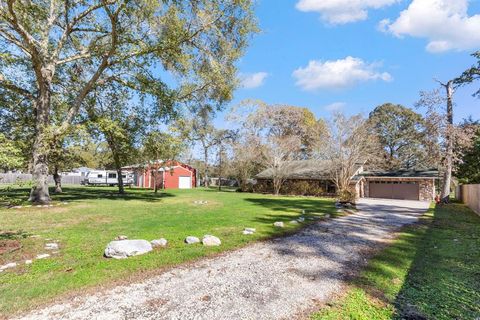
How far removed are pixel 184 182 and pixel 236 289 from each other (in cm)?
3583

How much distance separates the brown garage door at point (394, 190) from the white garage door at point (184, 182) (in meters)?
23.1

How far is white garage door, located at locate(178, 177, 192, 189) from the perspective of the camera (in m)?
38.5

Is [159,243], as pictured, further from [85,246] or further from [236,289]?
[236,289]

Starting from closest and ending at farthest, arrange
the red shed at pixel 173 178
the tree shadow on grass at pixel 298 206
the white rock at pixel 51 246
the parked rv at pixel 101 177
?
the white rock at pixel 51 246 → the tree shadow on grass at pixel 298 206 → the red shed at pixel 173 178 → the parked rv at pixel 101 177

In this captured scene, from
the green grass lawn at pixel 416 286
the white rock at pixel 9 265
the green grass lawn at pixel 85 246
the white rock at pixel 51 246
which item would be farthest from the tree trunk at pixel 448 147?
the white rock at pixel 9 265

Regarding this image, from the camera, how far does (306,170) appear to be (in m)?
30.8

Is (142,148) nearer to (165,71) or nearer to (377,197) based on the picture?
(165,71)

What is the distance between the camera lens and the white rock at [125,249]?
5293 millimetres

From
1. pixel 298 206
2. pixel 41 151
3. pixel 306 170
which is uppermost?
pixel 41 151

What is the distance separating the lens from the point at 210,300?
12.1ft

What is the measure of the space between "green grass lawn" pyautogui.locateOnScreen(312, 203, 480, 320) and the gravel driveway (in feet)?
1.07

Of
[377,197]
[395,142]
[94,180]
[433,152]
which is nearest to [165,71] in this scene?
[433,152]

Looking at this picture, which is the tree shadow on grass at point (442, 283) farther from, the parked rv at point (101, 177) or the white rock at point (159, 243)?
the parked rv at point (101, 177)

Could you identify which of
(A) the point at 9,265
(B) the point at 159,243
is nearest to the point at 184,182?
(B) the point at 159,243
